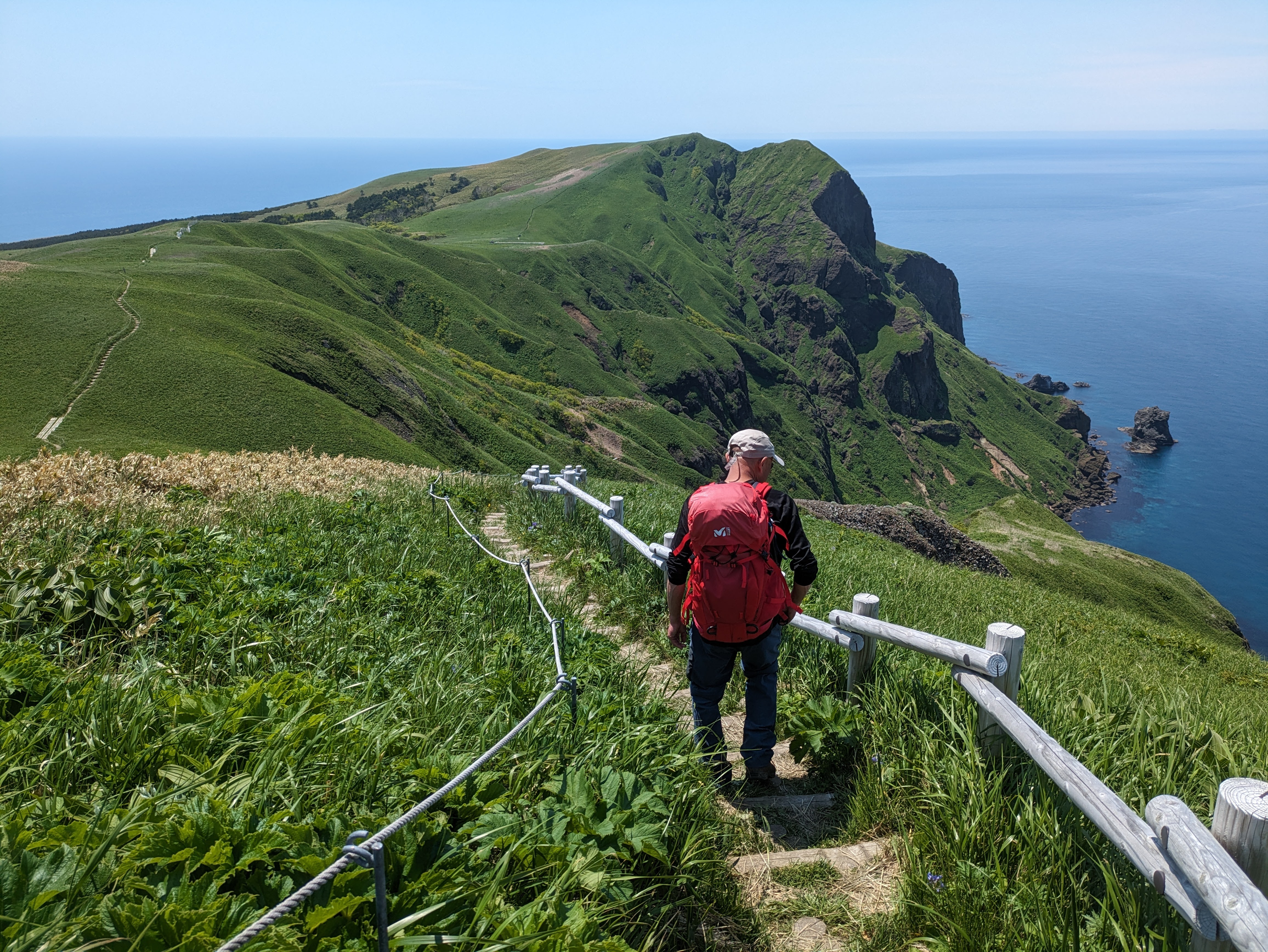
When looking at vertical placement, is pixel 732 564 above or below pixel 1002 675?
above

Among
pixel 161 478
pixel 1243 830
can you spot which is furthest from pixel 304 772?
pixel 161 478

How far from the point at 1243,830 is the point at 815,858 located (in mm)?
2088

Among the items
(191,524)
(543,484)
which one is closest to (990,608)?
(543,484)

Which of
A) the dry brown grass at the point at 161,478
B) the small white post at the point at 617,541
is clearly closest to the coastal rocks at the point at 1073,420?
the dry brown grass at the point at 161,478

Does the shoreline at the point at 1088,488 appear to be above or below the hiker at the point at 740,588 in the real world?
below

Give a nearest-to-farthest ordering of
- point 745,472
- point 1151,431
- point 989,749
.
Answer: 1. point 989,749
2. point 745,472
3. point 1151,431

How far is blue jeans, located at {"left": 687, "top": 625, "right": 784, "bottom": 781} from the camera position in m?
4.88

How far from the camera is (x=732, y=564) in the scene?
14.9 ft

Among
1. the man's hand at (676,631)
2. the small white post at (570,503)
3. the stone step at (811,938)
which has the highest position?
the man's hand at (676,631)

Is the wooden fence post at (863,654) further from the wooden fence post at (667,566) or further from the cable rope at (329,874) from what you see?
the cable rope at (329,874)

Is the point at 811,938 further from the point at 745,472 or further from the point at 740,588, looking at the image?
the point at 745,472

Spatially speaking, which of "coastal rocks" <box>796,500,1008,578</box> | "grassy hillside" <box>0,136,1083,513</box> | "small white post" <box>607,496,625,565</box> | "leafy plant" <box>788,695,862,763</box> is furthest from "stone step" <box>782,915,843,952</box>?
"grassy hillside" <box>0,136,1083,513</box>

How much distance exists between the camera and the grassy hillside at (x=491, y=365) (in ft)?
138

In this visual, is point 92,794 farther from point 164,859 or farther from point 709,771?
point 709,771
